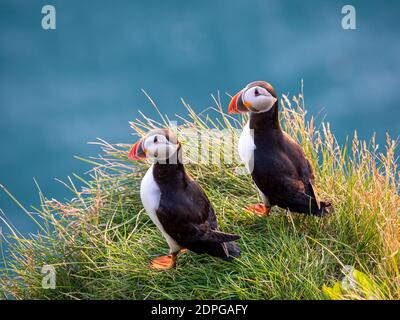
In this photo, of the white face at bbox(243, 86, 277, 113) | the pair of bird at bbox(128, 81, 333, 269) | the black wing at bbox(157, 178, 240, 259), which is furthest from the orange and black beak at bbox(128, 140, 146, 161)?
the white face at bbox(243, 86, 277, 113)

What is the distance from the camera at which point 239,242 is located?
415 centimetres

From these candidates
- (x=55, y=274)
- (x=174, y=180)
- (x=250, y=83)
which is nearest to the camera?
(x=174, y=180)

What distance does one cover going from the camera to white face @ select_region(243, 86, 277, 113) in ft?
12.3

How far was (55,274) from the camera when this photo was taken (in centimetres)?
448

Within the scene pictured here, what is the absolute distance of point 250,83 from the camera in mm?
3779

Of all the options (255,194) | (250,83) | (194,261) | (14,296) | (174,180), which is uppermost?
(250,83)

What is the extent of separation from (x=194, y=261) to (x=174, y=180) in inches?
30.6

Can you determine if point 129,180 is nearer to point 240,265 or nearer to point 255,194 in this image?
point 255,194

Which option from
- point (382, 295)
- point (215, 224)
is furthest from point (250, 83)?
point (382, 295)

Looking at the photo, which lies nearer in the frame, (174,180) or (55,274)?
(174,180)

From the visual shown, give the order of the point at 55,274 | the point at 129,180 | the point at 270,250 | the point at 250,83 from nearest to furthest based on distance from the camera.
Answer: the point at 250,83 < the point at 270,250 < the point at 55,274 < the point at 129,180

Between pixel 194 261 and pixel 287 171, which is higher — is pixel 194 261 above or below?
below

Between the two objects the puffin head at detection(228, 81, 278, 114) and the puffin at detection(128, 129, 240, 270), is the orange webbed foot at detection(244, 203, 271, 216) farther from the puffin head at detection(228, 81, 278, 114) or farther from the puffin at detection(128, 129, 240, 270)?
the puffin head at detection(228, 81, 278, 114)

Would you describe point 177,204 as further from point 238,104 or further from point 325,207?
point 325,207
